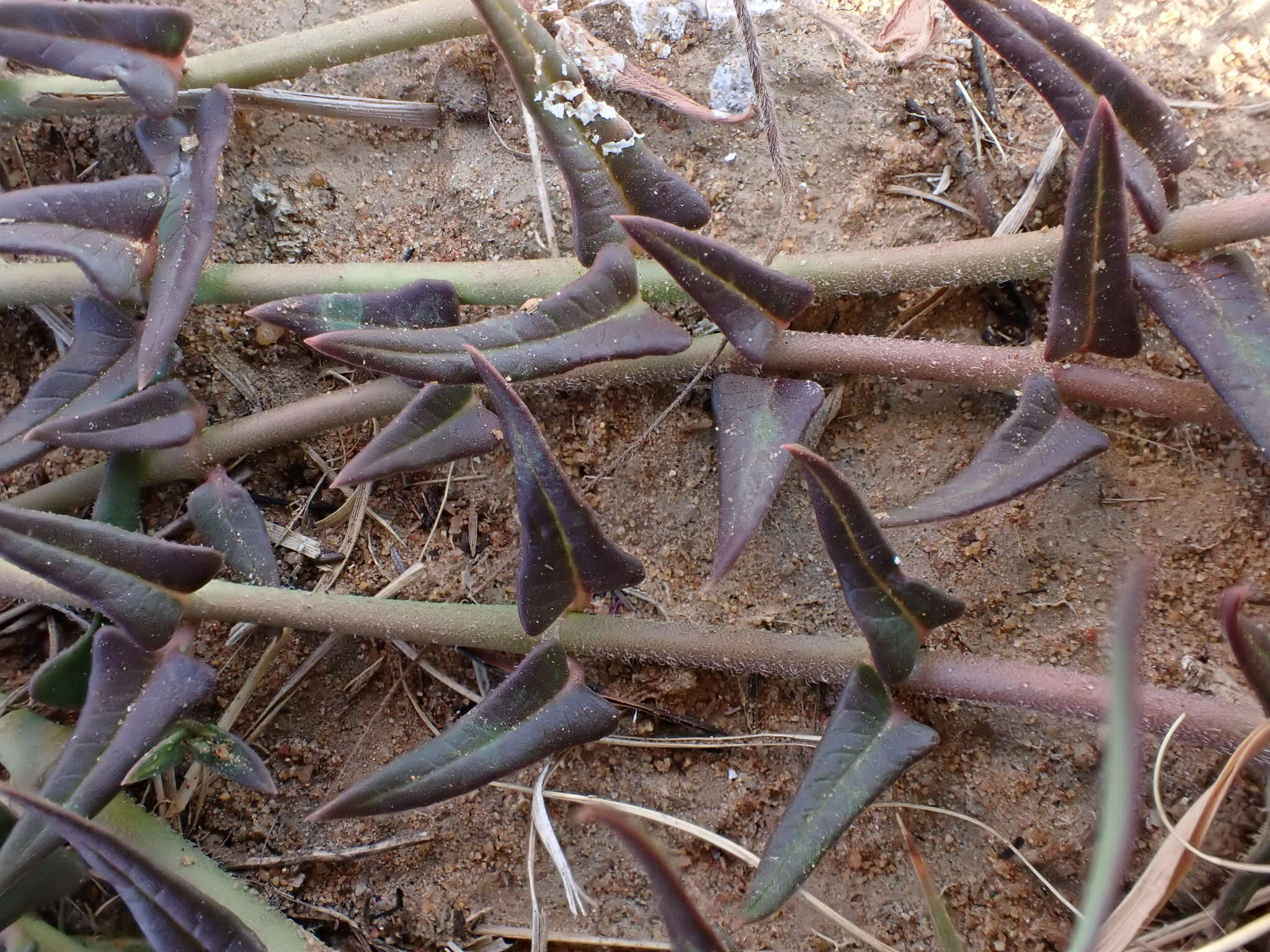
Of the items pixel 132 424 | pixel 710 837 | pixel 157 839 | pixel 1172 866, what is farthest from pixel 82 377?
pixel 1172 866

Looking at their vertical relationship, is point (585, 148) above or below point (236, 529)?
above

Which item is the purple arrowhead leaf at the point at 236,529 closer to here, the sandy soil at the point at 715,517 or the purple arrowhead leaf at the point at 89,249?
the sandy soil at the point at 715,517

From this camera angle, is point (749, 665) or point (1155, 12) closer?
point (749, 665)

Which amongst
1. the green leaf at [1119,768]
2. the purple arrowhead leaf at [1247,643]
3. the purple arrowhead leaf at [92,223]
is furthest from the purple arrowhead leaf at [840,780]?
the purple arrowhead leaf at [92,223]

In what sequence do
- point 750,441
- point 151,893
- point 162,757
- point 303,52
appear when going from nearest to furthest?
1. point 151,893
2. point 750,441
3. point 162,757
4. point 303,52

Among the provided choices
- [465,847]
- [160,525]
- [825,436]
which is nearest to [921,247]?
[825,436]

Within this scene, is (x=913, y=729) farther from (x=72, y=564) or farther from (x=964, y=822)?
(x=72, y=564)

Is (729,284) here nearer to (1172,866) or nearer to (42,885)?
(1172,866)
